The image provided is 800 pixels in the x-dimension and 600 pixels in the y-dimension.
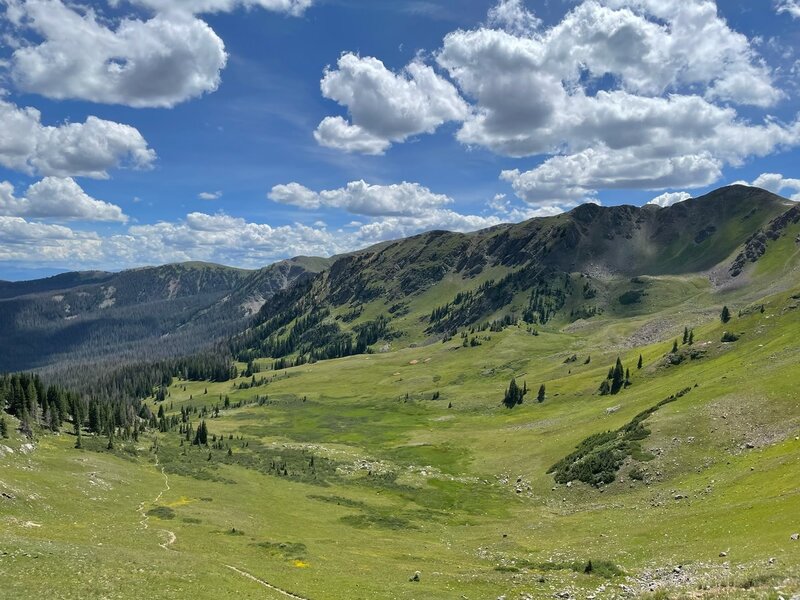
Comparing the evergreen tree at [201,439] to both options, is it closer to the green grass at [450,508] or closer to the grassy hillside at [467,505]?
the grassy hillside at [467,505]

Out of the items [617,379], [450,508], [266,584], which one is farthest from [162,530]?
[617,379]

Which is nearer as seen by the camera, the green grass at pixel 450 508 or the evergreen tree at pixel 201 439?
the green grass at pixel 450 508

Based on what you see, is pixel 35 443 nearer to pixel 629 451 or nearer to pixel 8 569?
pixel 8 569

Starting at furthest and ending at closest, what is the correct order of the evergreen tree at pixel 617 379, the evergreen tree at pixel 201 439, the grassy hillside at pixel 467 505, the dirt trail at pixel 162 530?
the evergreen tree at pixel 617 379, the evergreen tree at pixel 201 439, the dirt trail at pixel 162 530, the grassy hillside at pixel 467 505

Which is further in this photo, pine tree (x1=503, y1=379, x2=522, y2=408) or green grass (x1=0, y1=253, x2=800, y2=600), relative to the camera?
pine tree (x1=503, y1=379, x2=522, y2=408)

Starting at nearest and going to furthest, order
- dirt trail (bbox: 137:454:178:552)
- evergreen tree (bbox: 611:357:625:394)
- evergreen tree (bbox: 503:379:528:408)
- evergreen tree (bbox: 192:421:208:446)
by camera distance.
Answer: dirt trail (bbox: 137:454:178:552) < evergreen tree (bbox: 192:421:208:446) < evergreen tree (bbox: 611:357:625:394) < evergreen tree (bbox: 503:379:528:408)

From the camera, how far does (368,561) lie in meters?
51.0

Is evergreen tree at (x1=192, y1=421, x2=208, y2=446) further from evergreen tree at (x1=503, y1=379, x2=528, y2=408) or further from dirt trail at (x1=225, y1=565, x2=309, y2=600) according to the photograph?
evergreen tree at (x1=503, y1=379, x2=528, y2=408)

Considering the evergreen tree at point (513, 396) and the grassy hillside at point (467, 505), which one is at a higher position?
the grassy hillside at point (467, 505)

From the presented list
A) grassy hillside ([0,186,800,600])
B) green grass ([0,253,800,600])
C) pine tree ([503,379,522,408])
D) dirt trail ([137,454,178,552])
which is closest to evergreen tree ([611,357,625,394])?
green grass ([0,253,800,600])

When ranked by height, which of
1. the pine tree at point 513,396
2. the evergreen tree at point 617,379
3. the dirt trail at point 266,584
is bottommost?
the pine tree at point 513,396

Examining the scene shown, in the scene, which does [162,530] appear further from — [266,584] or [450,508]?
[450,508]

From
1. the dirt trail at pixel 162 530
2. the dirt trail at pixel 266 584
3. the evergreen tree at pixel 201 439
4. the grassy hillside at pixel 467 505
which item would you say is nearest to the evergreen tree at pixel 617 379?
the grassy hillside at pixel 467 505

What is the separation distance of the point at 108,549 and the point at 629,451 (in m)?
74.2
